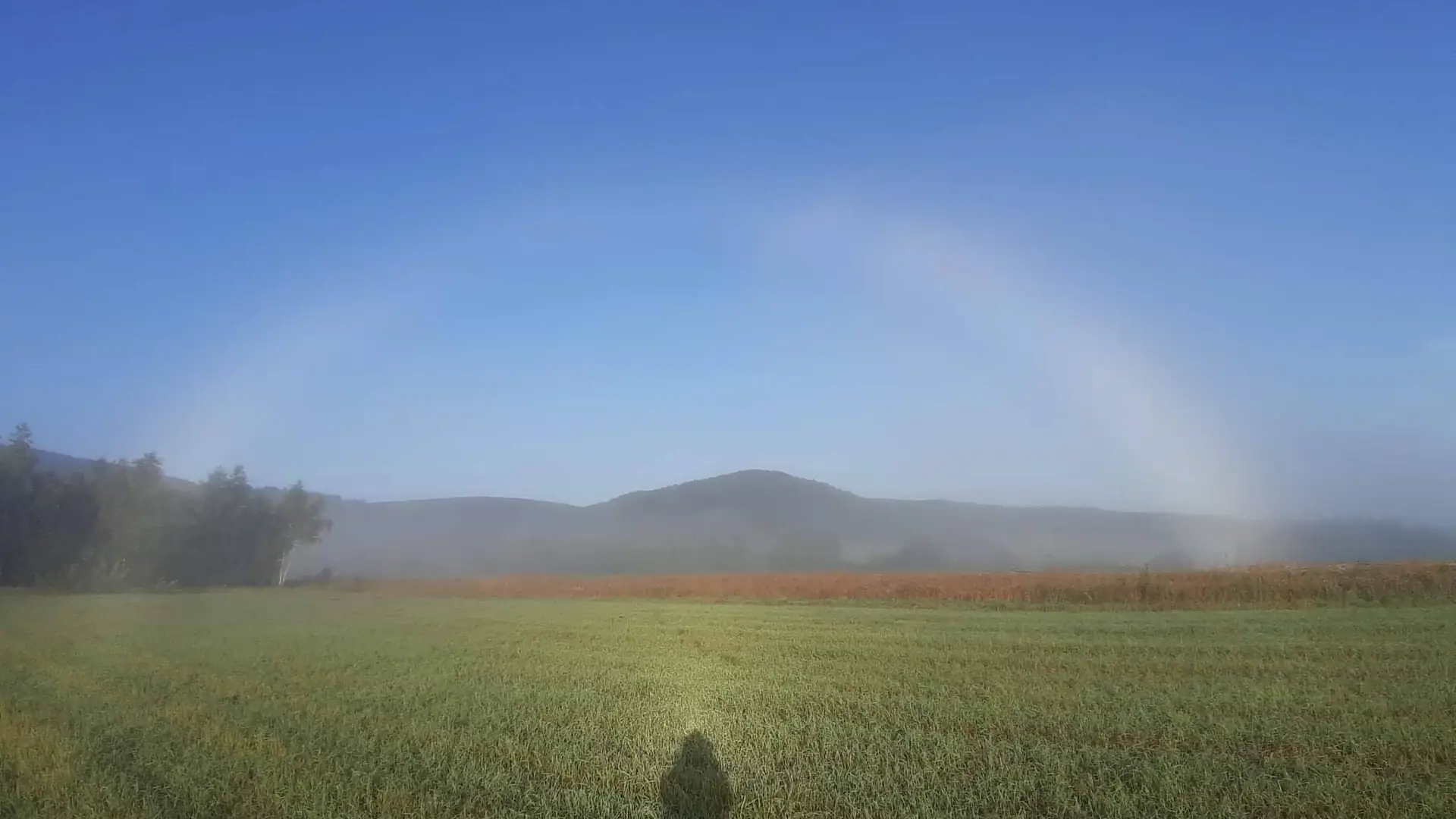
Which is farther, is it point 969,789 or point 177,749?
point 177,749

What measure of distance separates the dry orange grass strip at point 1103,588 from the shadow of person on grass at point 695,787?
28381mm

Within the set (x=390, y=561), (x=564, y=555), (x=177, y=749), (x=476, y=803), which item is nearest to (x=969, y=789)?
(x=476, y=803)

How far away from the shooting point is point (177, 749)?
33.2 feet

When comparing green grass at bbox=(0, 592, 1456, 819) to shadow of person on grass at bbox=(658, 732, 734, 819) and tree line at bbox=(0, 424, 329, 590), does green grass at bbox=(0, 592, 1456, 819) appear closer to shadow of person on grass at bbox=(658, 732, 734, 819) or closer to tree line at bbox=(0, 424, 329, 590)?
shadow of person on grass at bbox=(658, 732, 734, 819)

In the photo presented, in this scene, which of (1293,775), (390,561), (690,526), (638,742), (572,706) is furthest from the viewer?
(690,526)

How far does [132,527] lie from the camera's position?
54375mm

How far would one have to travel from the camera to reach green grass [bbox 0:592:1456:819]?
798 centimetres

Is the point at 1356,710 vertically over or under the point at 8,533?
under

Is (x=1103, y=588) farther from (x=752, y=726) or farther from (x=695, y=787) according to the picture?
(x=695, y=787)

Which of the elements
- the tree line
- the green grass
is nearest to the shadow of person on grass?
the green grass

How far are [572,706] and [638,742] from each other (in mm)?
2860

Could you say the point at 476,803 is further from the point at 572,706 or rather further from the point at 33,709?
the point at 33,709

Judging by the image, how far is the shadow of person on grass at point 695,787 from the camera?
7.64 metres

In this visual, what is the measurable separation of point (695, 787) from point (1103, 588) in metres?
31.4
